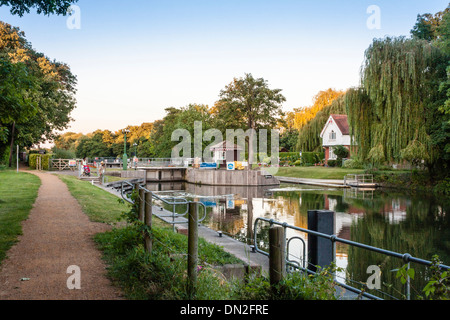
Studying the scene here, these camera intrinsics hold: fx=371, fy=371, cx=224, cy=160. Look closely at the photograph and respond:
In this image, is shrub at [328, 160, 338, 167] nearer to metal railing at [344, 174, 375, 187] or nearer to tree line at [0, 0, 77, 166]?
metal railing at [344, 174, 375, 187]

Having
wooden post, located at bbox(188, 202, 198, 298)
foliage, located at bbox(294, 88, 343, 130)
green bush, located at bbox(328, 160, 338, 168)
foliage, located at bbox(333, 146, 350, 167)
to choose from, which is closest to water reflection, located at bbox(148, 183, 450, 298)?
wooden post, located at bbox(188, 202, 198, 298)

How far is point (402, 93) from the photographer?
1169 inches

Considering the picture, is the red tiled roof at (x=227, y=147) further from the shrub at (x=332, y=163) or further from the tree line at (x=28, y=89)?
the tree line at (x=28, y=89)

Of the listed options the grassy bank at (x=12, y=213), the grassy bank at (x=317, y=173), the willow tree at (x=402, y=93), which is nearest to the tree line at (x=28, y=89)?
the grassy bank at (x=12, y=213)

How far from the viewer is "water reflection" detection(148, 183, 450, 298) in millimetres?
11207

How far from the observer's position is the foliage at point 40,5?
A: 898cm

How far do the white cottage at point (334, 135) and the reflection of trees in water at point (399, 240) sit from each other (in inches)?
1313

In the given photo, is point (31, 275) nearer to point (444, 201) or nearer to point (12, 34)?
point (444, 201)

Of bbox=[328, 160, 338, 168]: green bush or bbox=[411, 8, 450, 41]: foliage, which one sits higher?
bbox=[411, 8, 450, 41]: foliage

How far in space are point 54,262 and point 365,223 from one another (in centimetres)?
1518

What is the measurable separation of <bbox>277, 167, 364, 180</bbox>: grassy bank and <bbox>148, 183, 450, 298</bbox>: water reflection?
39.6 feet

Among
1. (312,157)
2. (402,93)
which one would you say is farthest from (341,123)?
(402,93)

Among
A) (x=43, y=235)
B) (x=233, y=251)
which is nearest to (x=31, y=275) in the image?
(x=43, y=235)

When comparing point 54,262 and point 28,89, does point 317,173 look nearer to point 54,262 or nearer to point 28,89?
point 28,89
